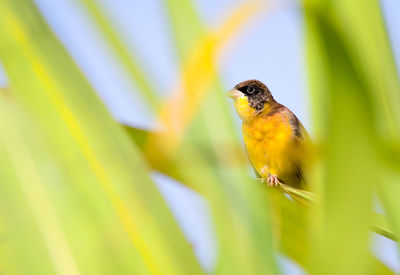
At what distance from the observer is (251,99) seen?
2842 millimetres

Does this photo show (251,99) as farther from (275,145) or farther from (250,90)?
(275,145)

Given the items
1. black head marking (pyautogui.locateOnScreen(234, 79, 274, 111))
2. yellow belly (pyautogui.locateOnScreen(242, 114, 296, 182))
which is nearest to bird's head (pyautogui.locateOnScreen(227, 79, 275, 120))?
black head marking (pyautogui.locateOnScreen(234, 79, 274, 111))

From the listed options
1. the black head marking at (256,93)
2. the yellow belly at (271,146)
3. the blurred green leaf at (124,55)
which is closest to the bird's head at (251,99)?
the black head marking at (256,93)

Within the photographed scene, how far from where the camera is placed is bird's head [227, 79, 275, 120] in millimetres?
2756

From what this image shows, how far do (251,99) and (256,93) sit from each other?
0.06 m

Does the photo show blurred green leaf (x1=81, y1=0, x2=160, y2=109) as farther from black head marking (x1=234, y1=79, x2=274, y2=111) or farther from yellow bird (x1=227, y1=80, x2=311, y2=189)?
black head marking (x1=234, y1=79, x2=274, y2=111)

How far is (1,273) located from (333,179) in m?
0.19

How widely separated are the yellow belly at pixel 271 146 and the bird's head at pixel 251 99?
0.59 feet

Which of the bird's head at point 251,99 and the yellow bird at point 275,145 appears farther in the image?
the bird's head at point 251,99

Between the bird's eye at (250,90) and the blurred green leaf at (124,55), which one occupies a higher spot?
the blurred green leaf at (124,55)

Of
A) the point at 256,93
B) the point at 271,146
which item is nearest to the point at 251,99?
the point at 256,93

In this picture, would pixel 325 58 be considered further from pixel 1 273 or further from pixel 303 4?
pixel 1 273

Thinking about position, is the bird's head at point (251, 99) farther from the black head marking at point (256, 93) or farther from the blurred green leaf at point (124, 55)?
the blurred green leaf at point (124, 55)

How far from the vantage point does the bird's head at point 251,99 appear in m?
2.76
